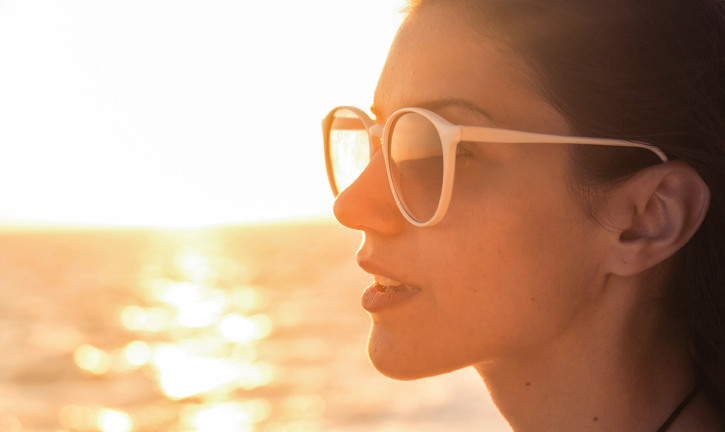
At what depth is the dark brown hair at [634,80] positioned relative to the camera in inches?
55.2

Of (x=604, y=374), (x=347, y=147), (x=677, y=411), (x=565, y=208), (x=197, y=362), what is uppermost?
(x=197, y=362)

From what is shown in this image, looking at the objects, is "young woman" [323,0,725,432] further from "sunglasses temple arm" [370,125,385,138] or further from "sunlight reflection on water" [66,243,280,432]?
"sunlight reflection on water" [66,243,280,432]

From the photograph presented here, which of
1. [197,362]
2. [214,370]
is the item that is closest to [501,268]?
[214,370]

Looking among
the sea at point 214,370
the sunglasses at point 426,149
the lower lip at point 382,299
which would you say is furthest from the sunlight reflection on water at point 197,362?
the sunglasses at point 426,149

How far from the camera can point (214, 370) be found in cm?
1529

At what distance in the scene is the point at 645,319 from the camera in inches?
60.5

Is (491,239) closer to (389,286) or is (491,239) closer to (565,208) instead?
(565,208)

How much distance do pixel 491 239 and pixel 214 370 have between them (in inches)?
593

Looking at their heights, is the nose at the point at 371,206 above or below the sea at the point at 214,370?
below

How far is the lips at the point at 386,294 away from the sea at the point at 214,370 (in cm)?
510

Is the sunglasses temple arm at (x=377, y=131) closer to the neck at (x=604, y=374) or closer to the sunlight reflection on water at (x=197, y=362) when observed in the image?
the neck at (x=604, y=374)

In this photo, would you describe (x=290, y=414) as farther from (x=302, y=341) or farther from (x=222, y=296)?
(x=222, y=296)

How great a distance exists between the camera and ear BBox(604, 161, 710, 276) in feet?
4.59

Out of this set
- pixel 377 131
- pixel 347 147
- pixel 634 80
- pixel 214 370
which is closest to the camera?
pixel 634 80
